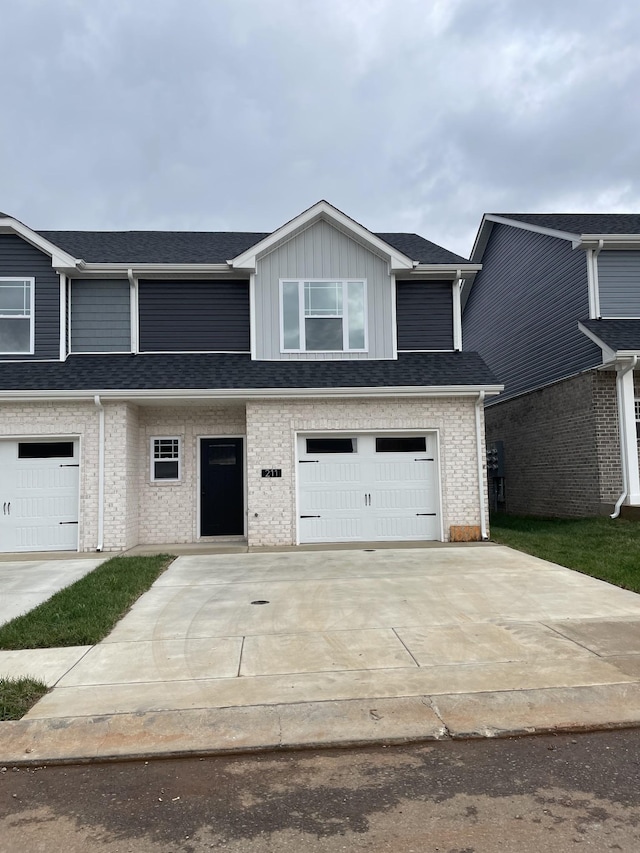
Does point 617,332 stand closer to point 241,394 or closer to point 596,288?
point 596,288

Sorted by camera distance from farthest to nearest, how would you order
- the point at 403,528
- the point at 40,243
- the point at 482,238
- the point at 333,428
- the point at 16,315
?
the point at 482,238, the point at 16,315, the point at 40,243, the point at 403,528, the point at 333,428

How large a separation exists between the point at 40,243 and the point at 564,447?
514 inches

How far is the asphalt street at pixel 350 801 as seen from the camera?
3178mm

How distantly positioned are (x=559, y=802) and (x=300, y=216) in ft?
40.7

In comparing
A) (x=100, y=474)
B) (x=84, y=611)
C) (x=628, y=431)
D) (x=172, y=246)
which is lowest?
(x=84, y=611)

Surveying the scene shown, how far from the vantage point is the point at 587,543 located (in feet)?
39.2

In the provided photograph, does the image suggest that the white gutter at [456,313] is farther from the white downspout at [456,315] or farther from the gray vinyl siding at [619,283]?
the gray vinyl siding at [619,283]

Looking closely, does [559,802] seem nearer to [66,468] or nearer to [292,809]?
[292,809]

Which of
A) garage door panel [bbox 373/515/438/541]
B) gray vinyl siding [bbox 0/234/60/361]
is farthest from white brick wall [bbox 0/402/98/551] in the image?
garage door panel [bbox 373/515/438/541]

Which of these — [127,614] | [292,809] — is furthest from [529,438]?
[292,809]

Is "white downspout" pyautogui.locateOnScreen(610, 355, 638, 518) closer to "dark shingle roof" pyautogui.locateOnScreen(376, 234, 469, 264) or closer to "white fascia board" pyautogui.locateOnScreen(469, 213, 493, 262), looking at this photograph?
"dark shingle roof" pyautogui.locateOnScreen(376, 234, 469, 264)

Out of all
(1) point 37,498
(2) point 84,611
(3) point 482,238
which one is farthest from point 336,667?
(3) point 482,238

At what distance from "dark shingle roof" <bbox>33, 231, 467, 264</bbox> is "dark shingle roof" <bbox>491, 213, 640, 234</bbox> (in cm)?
361

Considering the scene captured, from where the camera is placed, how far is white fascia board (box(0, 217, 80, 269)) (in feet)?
43.7
